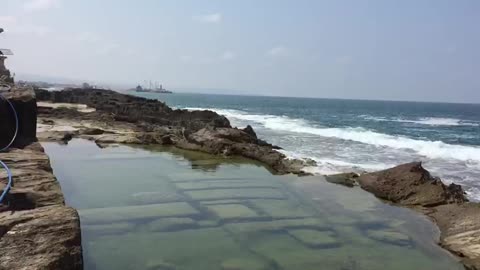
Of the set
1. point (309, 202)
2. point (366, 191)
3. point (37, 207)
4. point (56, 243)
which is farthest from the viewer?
point (366, 191)

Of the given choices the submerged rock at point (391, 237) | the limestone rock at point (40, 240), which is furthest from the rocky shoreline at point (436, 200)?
the limestone rock at point (40, 240)

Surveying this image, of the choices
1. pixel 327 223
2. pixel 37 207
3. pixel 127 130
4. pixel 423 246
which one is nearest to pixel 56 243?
pixel 37 207

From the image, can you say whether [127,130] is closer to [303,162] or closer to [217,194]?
[303,162]

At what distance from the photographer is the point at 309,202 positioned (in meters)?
10.5

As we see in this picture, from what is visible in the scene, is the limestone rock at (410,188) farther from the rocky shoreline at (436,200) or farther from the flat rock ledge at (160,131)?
the flat rock ledge at (160,131)

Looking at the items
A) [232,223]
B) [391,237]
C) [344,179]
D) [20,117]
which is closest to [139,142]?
[20,117]

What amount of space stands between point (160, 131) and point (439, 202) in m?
14.3

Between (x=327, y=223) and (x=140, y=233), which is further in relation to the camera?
(x=327, y=223)

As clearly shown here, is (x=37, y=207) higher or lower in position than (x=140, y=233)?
higher

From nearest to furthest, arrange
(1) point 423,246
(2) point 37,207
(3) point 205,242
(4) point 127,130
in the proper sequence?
1. (2) point 37,207
2. (3) point 205,242
3. (1) point 423,246
4. (4) point 127,130

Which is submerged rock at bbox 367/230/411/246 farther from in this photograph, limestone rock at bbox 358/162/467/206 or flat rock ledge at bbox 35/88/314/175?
flat rock ledge at bbox 35/88/314/175

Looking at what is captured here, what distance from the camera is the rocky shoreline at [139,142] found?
16.7ft

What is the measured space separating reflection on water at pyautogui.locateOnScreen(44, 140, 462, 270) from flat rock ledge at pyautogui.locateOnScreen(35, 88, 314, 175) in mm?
3238

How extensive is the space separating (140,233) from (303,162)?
28.1 ft
